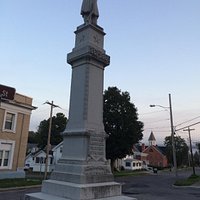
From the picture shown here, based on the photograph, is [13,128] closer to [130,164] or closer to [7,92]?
[7,92]

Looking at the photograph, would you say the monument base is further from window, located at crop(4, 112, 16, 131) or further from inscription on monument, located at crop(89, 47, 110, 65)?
window, located at crop(4, 112, 16, 131)

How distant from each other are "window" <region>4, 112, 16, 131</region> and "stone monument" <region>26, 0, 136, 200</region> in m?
20.1

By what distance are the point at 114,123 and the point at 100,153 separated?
31843 millimetres

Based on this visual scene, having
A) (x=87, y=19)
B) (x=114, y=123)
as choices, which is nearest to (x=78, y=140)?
(x=87, y=19)

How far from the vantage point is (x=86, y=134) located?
26.2 feet

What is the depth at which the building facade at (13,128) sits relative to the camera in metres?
26.3

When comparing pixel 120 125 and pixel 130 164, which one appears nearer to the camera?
pixel 120 125

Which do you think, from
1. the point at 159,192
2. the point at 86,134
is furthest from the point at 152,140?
the point at 86,134

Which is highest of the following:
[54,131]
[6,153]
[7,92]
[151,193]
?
[54,131]

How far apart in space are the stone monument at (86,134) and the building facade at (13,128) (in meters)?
18.2

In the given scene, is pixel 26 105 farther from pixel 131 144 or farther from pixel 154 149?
pixel 154 149

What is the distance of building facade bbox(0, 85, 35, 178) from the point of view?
2634 centimetres

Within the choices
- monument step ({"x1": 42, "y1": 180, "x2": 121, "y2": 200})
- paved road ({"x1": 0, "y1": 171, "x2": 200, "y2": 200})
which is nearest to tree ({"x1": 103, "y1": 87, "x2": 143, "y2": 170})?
paved road ({"x1": 0, "y1": 171, "x2": 200, "y2": 200})

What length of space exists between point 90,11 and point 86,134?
4.73m
